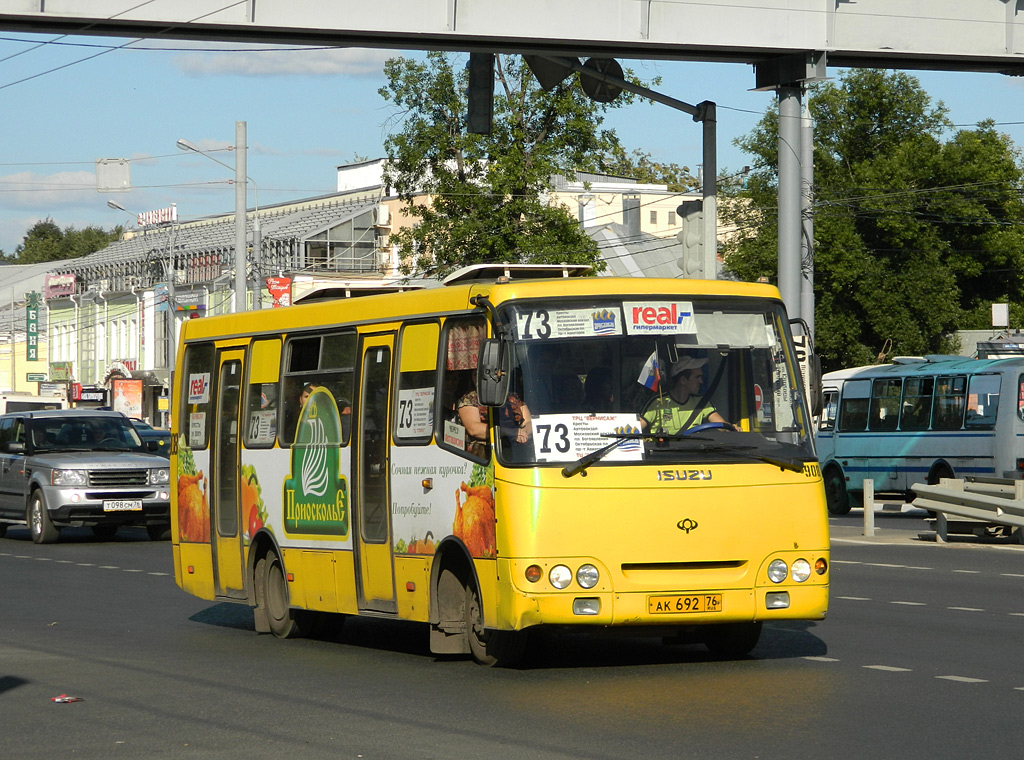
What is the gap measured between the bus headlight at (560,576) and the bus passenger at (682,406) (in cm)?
100

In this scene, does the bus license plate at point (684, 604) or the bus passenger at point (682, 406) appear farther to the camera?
the bus passenger at point (682, 406)

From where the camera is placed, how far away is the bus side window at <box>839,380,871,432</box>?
113 feet

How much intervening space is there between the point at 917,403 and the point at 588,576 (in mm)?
23762

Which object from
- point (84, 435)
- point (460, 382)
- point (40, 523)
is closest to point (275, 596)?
point (460, 382)

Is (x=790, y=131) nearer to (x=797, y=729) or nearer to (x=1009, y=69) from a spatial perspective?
(x=1009, y=69)

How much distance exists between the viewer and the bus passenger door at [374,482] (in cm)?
1198

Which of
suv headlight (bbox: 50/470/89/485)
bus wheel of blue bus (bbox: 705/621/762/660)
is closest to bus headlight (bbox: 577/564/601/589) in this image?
bus wheel of blue bus (bbox: 705/621/762/660)

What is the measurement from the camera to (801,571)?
10.7m

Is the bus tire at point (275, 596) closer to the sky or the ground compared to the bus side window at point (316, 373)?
closer to the ground

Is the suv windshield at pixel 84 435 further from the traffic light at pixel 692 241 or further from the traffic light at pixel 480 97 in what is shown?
the traffic light at pixel 692 241

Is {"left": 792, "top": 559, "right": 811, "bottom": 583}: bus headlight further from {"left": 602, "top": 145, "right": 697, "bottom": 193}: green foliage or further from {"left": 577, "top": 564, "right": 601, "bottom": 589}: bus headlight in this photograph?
{"left": 602, "top": 145, "right": 697, "bottom": 193}: green foliage

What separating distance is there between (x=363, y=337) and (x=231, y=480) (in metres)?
2.40

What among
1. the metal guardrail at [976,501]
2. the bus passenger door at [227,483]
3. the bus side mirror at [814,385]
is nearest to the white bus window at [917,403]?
the metal guardrail at [976,501]

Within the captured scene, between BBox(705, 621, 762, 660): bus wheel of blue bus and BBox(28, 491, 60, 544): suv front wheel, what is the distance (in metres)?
16.3
